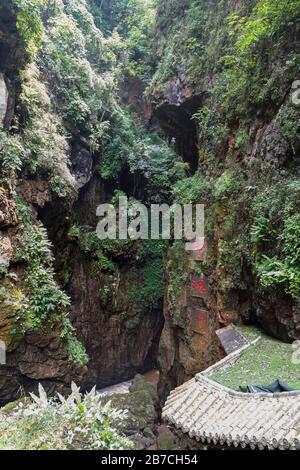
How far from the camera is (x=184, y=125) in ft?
49.4

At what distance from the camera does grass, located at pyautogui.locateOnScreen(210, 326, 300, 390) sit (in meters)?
5.97

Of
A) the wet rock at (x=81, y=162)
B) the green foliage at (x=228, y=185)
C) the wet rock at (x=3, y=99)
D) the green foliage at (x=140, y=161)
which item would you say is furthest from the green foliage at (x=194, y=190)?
the wet rock at (x=3, y=99)

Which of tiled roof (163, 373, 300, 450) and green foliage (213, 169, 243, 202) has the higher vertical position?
green foliage (213, 169, 243, 202)

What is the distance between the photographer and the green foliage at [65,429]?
3.64 meters

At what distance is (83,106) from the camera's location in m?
15.2

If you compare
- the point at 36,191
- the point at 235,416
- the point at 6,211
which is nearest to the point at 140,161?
the point at 36,191

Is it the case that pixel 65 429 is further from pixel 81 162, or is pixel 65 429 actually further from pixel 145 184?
pixel 145 184

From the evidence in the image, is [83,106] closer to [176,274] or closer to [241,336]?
[176,274]

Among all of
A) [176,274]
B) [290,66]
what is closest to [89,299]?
[176,274]

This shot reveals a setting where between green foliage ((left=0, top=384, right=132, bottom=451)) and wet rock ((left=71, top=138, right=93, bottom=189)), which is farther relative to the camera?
wet rock ((left=71, top=138, right=93, bottom=189))

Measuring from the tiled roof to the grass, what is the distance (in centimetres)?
48

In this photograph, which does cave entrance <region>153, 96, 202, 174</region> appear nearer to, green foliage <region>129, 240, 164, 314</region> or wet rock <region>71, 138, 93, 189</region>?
wet rock <region>71, 138, 93, 189</region>

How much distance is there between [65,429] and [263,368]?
3904 millimetres

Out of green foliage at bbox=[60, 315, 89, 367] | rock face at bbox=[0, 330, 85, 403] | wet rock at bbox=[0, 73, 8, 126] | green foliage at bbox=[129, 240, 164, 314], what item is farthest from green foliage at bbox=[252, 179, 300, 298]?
green foliage at bbox=[129, 240, 164, 314]
